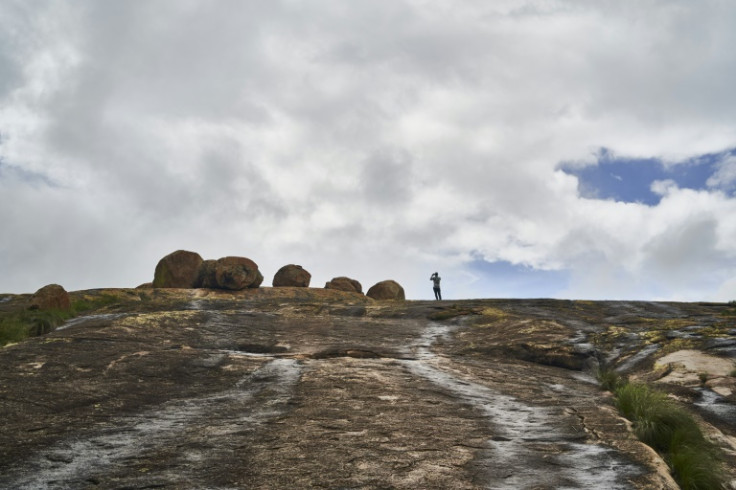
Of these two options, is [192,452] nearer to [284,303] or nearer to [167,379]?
[167,379]

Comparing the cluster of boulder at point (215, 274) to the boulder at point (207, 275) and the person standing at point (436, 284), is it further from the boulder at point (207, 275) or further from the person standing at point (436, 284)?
the person standing at point (436, 284)

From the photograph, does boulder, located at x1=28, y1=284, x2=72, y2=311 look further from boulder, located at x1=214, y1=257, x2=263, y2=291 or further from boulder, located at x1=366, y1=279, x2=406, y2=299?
boulder, located at x1=366, y1=279, x2=406, y2=299

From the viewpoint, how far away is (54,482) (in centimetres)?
773

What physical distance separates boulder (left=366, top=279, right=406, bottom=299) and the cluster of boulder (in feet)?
22.1

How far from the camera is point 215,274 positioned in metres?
45.3

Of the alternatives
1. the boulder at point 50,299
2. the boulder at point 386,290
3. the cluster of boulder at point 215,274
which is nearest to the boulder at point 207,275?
the cluster of boulder at point 215,274

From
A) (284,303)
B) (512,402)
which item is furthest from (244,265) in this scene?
(512,402)

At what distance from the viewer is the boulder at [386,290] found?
177 ft

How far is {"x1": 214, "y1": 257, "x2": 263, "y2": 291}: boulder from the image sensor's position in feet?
148

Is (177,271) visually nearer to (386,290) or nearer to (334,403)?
(386,290)

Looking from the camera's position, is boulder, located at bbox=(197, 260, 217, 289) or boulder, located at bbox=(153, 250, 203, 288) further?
boulder, located at bbox=(153, 250, 203, 288)

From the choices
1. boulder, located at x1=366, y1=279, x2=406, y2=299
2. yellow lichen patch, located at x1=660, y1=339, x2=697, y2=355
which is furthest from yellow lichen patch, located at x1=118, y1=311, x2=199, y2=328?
boulder, located at x1=366, y1=279, x2=406, y2=299

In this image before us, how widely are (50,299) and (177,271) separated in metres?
19.4

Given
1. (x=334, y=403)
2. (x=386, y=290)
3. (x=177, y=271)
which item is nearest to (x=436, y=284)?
(x=386, y=290)
